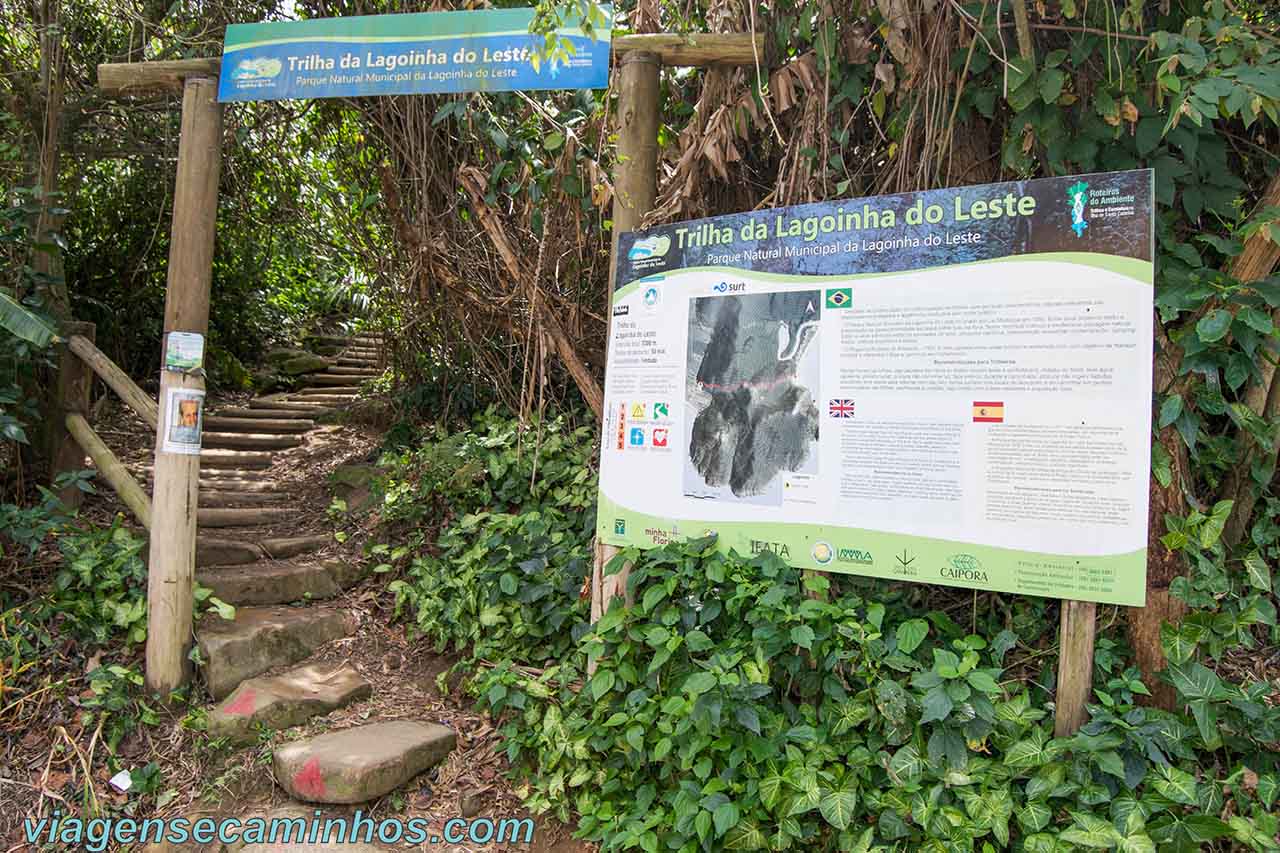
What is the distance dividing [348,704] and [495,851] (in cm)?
120

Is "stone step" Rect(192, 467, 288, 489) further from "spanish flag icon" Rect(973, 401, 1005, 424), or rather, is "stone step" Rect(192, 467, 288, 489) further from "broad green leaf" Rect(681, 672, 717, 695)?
"spanish flag icon" Rect(973, 401, 1005, 424)

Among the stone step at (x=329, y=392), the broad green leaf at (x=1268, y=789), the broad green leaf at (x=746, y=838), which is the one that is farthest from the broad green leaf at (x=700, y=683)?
the stone step at (x=329, y=392)

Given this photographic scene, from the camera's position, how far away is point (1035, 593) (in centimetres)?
256

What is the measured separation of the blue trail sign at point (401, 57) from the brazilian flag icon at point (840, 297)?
1.35 m

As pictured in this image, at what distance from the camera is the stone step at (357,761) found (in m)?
3.36

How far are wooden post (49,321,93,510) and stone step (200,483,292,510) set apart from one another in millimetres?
885

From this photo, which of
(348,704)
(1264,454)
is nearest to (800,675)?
(1264,454)

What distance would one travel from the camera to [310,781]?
3395 mm

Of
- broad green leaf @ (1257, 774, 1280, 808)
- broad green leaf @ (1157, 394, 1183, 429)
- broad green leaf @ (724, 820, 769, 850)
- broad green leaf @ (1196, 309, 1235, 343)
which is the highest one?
broad green leaf @ (1196, 309, 1235, 343)

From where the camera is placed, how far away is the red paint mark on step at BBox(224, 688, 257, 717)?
3779 millimetres

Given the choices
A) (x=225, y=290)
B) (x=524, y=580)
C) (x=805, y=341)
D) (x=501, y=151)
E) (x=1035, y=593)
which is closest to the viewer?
(x=1035, y=593)

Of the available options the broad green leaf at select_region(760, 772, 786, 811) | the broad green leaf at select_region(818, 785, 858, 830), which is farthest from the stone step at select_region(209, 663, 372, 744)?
the broad green leaf at select_region(818, 785, 858, 830)

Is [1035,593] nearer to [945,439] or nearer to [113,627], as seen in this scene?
[945,439]

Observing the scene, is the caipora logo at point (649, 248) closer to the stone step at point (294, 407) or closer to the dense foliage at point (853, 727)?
the dense foliage at point (853, 727)
